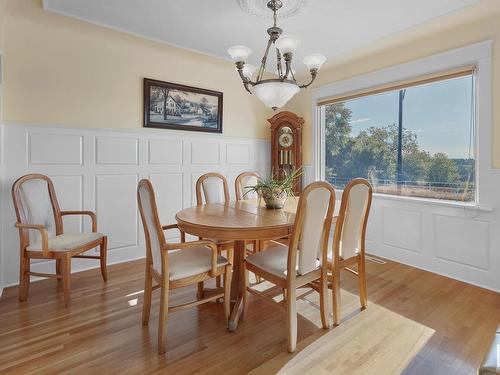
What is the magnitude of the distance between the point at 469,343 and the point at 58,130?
3.88m

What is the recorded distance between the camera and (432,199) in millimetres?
3193

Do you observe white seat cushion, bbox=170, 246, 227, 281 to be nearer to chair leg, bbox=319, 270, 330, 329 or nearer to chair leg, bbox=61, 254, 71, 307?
chair leg, bbox=319, 270, 330, 329

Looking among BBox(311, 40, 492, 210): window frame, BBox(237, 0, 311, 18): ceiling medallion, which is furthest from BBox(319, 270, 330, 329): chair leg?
BBox(237, 0, 311, 18): ceiling medallion

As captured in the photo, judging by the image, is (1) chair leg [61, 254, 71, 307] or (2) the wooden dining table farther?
(1) chair leg [61, 254, 71, 307]

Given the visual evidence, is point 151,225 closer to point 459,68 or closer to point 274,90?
point 274,90

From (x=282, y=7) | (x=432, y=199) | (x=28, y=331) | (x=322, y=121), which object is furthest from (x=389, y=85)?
(x=28, y=331)

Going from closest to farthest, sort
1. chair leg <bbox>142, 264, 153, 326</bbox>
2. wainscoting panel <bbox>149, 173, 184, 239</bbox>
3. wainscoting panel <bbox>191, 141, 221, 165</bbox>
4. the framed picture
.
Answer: chair leg <bbox>142, 264, 153, 326</bbox> < the framed picture < wainscoting panel <bbox>149, 173, 184, 239</bbox> < wainscoting panel <bbox>191, 141, 221, 165</bbox>

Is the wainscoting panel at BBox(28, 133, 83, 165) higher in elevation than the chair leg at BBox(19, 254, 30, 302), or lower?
higher

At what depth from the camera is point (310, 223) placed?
1.83m

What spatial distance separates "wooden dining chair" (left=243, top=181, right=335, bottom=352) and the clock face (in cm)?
256

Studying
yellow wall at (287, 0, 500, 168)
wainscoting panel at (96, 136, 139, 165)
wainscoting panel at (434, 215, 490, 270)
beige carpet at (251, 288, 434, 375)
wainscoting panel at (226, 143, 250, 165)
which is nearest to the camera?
beige carpet at (251, 288, 434, 375)

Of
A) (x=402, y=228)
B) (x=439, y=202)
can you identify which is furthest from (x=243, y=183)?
(x=439, y=202)

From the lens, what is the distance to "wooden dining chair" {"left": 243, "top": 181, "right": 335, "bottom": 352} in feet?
5.82

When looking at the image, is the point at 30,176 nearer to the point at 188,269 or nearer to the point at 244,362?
the point at 188,269
